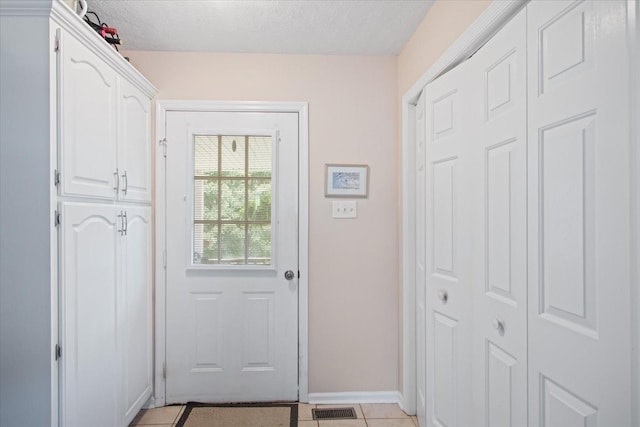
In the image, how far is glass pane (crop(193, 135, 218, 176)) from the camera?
249cm

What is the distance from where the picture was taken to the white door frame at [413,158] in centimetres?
81

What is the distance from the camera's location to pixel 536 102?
115 cm

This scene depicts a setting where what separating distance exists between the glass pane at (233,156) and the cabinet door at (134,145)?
472 mm

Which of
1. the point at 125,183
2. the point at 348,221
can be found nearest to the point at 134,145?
the point at 125,183

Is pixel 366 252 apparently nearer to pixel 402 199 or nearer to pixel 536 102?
pixel 402 199

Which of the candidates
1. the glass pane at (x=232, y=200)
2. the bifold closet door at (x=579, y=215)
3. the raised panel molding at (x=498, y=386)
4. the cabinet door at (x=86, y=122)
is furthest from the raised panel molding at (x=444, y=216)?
the cabinet door at (x=86, y=122)

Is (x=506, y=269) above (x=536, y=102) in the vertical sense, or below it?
below

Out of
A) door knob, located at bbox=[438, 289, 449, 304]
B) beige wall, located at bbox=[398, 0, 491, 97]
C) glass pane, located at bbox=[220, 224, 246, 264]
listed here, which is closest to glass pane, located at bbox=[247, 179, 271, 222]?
glass pane, located at bbox=[220, 224, 246, 264]

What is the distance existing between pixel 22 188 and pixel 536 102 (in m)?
1.80

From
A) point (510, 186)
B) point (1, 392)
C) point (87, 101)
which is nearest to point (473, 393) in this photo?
point (510, 186)

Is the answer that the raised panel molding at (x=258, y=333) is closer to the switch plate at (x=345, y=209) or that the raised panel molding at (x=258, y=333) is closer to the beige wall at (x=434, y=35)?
the switch plate at (x=345, y=209)

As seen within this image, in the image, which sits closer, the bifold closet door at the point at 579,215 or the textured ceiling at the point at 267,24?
the bifold closet door at the point at 579,215

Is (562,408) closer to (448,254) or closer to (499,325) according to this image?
(499,325)

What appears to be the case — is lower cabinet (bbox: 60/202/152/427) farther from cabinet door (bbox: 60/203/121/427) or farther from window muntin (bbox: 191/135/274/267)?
window muntin (bbox: 191/135/274/267)
